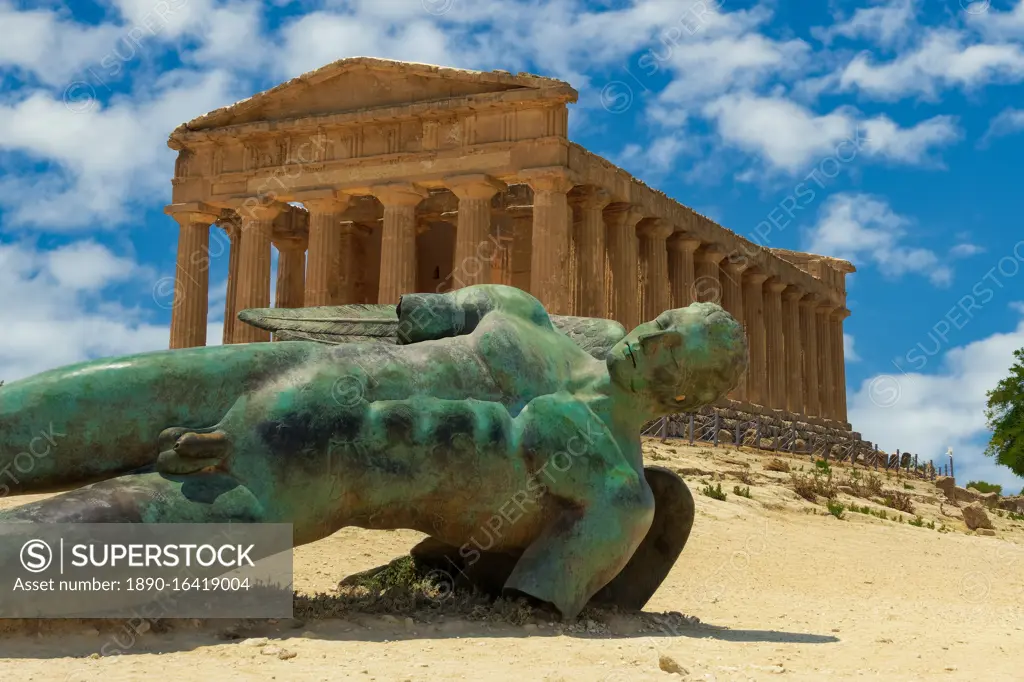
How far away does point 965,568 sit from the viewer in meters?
10.8

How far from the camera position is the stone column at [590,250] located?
2783cm

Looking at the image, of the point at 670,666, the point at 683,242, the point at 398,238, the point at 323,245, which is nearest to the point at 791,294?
the point at 683,242

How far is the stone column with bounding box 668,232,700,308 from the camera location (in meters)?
32.7

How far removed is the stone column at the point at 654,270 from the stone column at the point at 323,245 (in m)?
8.17

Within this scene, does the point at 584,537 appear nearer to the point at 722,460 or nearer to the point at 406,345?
the point at 406,345

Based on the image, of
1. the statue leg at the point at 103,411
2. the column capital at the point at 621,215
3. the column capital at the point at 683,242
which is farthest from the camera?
the column capital at the point at 683,242

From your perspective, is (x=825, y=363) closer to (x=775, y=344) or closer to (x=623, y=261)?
(x=775, y=344)

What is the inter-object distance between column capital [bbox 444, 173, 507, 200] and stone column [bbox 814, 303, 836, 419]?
2087 centimetres

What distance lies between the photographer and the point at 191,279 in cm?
3084

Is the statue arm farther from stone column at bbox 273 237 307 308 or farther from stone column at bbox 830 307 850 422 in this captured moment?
stone column at bbox 830 307 850 422

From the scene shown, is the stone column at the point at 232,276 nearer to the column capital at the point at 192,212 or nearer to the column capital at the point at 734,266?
the column capital at the point at 192,212

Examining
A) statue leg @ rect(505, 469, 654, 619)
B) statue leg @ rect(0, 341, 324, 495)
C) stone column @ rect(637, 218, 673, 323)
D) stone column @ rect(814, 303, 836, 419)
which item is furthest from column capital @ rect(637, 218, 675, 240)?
statue leg @ rect(0, 341, 324, 495)

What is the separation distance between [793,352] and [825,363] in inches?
150

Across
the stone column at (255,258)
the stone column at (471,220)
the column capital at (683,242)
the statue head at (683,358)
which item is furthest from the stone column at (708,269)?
the statue head at (683,358)
